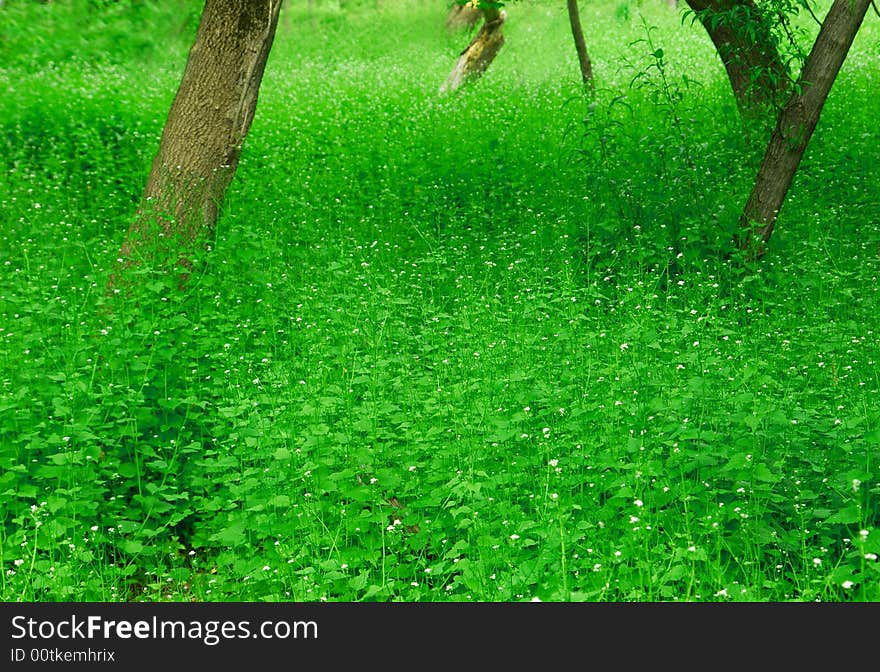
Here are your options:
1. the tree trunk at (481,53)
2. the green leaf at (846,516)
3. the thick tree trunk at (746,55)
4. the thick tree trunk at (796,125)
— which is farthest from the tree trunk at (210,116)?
the tree trunk at (481,53)

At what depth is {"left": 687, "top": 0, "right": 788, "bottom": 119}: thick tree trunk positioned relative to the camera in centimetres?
812

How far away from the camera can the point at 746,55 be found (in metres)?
9.02

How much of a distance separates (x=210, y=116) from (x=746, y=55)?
5.17m

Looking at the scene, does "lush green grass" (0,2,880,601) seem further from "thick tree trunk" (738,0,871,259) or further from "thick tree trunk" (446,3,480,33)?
"thick tree trunk" (446,3,480,33)

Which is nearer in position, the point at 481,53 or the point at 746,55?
the point at 746,55

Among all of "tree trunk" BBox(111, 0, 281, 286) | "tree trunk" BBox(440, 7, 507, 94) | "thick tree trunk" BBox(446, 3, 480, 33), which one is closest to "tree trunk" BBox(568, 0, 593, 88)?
"tree trunk" BBox(440, 7, 507, 94)

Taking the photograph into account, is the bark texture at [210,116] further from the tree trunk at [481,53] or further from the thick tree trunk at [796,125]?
the tree trunk at [481,53]

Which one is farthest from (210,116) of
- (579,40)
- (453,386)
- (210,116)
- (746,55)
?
(579,40)

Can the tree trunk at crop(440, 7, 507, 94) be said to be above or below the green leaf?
above

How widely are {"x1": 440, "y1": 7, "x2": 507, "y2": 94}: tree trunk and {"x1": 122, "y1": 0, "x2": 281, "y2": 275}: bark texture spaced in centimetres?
960

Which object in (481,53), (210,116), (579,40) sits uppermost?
(481,53)

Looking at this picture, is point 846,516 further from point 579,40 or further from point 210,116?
point 579,40

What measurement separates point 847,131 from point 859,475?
810 cm

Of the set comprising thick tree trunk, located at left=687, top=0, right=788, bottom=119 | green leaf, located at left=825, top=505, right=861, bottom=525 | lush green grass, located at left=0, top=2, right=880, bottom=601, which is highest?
thick tree trunk, located at left=687, top=0, right=788, bottom=119
